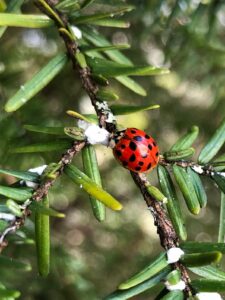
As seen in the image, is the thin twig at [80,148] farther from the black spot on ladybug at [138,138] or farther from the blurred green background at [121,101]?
the blurred green background at [121,101]

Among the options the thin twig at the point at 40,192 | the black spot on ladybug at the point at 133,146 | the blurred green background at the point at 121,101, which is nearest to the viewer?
the thin twig at the point at 40,192

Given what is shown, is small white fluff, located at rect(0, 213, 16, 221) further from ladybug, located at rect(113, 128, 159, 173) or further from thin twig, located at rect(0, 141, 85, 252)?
ladybug, located at rect(113, 128, 159, 173)

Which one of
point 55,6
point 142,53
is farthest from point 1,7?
point 142,53

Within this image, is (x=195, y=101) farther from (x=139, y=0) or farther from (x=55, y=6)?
(x=55, y=6)

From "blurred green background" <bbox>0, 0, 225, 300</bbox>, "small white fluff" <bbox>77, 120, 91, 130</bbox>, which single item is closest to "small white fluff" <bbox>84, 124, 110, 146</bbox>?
"small white fluff" <bbox>77, 120, 91, 130</bbox>

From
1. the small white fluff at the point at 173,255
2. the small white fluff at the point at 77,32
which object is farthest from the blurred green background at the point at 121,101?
the small white fluff at the point at 173,255

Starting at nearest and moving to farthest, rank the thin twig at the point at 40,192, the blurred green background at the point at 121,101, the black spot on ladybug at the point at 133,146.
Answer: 1. the thin twig at the point at 40,192
2. the black spot on ladybug at the point at 133,146
3. the blurred green background at the point at 121,101

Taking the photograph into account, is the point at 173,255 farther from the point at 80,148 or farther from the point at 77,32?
the point at 77,32
